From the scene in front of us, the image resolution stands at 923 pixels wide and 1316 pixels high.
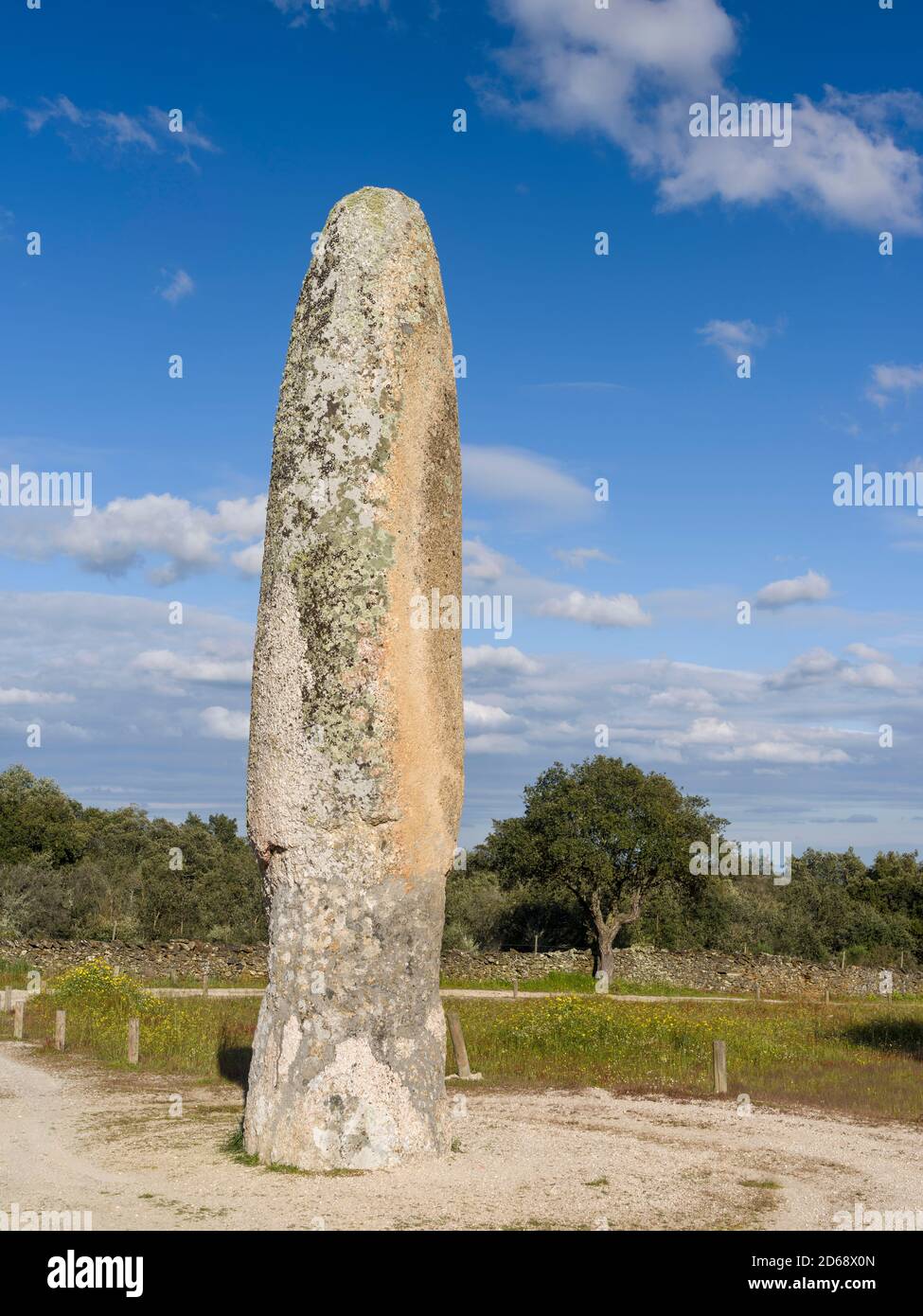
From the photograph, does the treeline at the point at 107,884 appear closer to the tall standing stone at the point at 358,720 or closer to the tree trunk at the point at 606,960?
the tree trunk at the point at 606,960

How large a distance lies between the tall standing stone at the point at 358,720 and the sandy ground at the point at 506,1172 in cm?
72

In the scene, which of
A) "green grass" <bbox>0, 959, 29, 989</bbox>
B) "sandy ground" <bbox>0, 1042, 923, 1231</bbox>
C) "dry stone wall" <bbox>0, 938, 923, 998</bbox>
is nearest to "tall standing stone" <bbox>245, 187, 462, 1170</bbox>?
"sandy ground" <bbox>0, 1042, 923, 1231</bbox>

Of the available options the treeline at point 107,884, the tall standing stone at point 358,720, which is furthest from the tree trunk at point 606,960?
the tall standing stone at point 358,720

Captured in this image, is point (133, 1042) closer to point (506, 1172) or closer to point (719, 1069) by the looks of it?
point (719, 1069)

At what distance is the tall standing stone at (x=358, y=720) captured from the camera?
912 cm

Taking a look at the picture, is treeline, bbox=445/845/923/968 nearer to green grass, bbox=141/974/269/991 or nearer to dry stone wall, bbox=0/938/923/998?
dry stone wall, bbox=0/938/923/998

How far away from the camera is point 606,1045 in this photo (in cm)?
1714

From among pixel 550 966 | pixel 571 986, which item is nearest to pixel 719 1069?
pixel 571 986

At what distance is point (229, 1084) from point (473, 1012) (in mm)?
8901

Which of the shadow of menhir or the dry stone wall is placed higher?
the shadow of menhir

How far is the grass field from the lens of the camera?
14.7 m

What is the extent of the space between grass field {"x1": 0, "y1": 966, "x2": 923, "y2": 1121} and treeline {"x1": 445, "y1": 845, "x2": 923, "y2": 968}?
1636cm

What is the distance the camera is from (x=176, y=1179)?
873 centimetres
